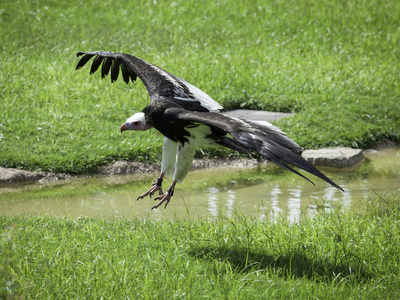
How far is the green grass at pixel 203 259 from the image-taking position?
342cm

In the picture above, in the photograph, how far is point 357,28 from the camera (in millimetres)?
12734

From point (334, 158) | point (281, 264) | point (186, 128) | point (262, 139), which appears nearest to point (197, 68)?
point (334, 158)

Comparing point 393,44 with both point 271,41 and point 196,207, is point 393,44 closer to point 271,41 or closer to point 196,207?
point 271,41

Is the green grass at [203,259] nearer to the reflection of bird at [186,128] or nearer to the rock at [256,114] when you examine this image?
the reflection of bird at [186,128]

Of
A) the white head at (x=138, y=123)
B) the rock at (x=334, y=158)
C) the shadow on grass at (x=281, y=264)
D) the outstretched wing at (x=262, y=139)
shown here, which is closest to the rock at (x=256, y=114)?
the rock at (x=334, y=158)

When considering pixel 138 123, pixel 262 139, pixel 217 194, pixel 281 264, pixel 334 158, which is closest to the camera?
pixel 262 139

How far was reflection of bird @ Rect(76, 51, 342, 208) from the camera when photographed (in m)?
3.78

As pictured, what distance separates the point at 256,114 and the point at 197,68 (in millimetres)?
2030

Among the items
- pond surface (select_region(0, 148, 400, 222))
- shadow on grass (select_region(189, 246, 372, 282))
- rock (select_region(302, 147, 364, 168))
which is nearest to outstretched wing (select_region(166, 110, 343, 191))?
shadow on grass (select_region(189, 246, 372, 282))

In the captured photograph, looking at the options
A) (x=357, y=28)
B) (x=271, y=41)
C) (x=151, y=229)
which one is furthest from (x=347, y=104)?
(x=151, y=229)

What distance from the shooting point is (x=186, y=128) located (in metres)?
4.69

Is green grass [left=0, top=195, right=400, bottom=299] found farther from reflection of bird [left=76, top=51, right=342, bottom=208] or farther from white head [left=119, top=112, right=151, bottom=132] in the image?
white head [left=119, top=112, right=151, bottom=132]

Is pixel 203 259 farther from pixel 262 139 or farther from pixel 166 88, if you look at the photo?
pixel 166 88

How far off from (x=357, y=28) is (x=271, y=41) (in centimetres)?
218
